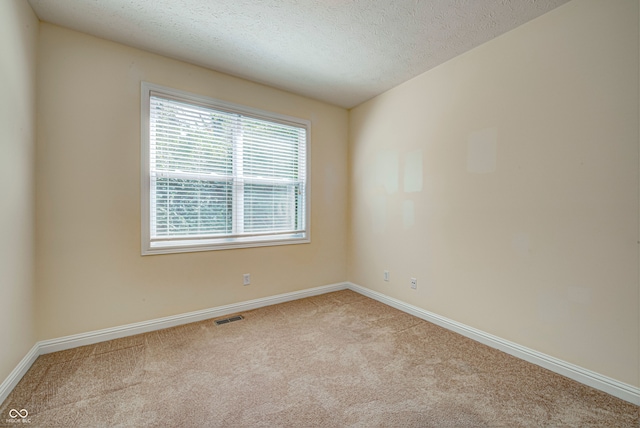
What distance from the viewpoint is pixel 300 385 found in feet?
5.73

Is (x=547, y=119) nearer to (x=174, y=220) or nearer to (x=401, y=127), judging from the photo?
(x=401, y=127)

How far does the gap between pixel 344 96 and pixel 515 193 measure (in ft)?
7.21

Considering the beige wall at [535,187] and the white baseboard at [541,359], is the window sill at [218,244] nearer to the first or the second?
the beige wall at [535,187]

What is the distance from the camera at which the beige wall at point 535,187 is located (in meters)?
1.66

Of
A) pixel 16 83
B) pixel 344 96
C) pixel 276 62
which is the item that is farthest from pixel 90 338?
pixel 344 96

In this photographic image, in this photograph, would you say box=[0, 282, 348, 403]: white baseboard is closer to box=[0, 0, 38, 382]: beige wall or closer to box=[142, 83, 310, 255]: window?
box=[0, 0, 38, 382]: beige wall

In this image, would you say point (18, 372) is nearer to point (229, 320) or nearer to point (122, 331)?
point (122, 331)

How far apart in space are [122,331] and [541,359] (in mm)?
3339

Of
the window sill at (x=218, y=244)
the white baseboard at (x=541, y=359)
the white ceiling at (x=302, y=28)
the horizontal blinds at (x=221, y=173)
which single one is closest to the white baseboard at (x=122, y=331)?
the window sill at (x=218, y=244)

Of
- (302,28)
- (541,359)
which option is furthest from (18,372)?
(541,359)

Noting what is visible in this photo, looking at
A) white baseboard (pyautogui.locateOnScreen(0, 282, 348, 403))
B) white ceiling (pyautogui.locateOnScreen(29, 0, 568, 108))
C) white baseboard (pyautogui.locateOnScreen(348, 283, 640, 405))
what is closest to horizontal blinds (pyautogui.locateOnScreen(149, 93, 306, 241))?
white ceiling (pyautogui.locateOnScreen(29, 0, 568, 108))

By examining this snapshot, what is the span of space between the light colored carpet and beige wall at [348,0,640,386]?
389 millimetres

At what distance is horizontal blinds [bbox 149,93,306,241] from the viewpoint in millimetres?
2551

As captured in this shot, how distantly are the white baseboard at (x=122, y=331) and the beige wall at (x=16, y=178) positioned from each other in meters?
0.07
